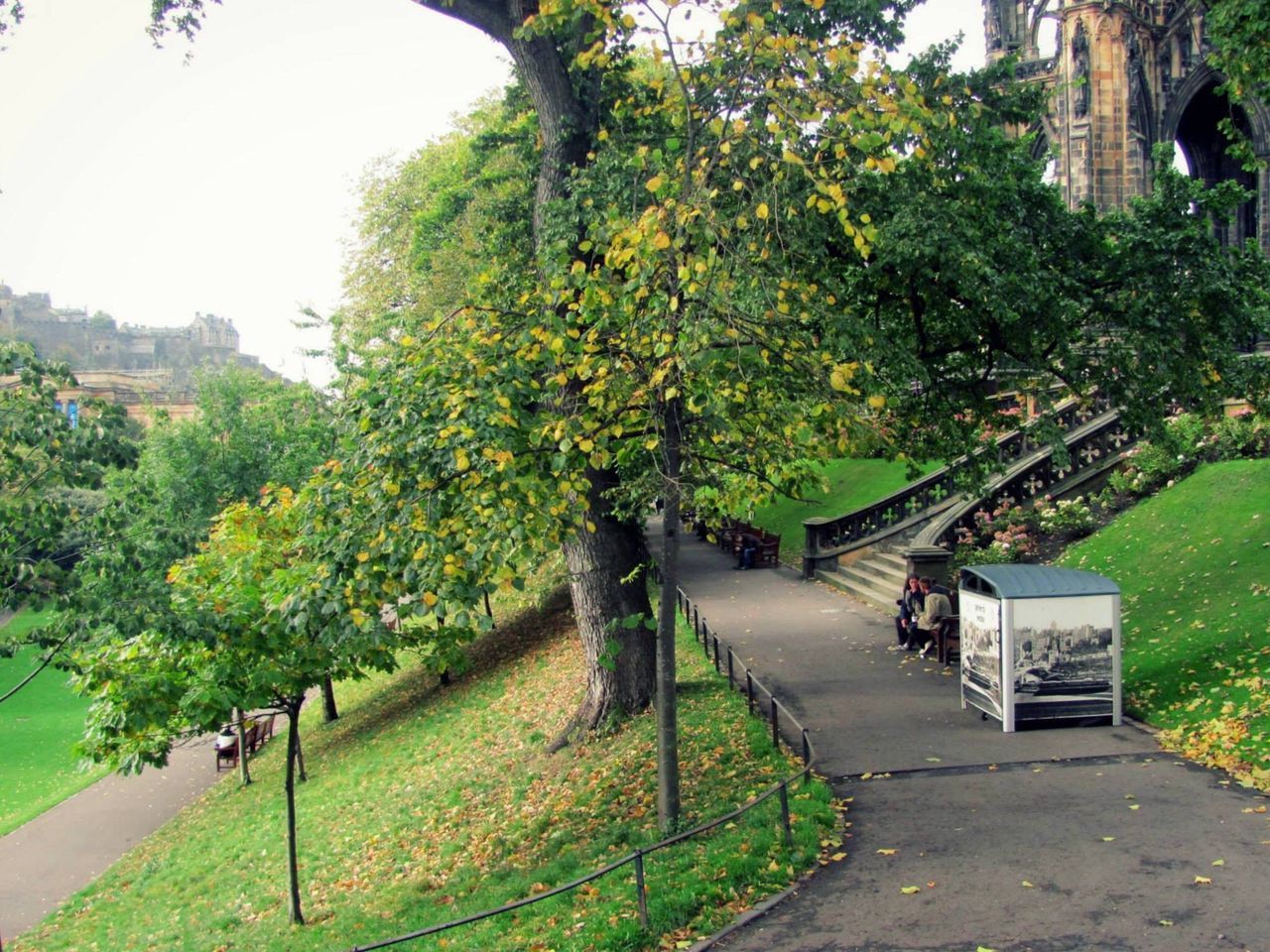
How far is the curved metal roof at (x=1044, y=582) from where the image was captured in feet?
41.3

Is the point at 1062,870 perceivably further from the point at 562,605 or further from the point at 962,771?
the point at 562,605

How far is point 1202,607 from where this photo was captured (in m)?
16.2

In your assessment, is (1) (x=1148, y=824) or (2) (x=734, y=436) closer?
(1) (x=1148, y=824)

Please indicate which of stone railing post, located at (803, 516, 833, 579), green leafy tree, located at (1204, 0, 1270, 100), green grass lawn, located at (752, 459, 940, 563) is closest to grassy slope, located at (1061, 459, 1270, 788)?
stone railing post, located at (803, 516, 833, 579)

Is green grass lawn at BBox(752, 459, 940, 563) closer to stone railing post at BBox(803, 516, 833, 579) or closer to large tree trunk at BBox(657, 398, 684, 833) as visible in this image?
stone railing post at BBox(803, 516, 833, 579)

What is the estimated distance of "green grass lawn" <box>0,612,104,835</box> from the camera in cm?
2470

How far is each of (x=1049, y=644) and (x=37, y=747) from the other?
89.3ft

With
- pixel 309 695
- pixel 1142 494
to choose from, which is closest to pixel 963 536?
pixel 1142 494

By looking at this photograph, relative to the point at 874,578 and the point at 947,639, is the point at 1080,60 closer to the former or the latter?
the point at 874,578

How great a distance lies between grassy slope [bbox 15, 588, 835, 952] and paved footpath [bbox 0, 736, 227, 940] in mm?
755

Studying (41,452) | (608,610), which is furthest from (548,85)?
(41,452)

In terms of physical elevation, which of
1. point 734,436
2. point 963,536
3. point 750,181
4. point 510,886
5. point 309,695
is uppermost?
point 750,181

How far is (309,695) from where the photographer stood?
34156 millimetres

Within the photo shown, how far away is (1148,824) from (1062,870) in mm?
1367
